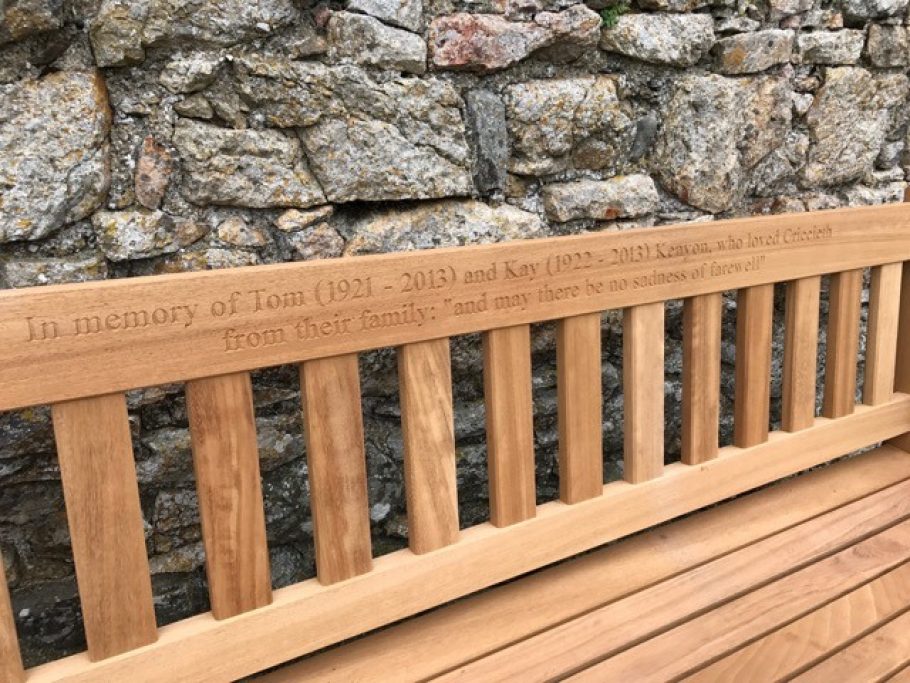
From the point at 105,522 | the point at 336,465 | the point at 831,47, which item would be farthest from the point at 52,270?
the point at 831,47

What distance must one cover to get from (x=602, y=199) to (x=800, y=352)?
539mm

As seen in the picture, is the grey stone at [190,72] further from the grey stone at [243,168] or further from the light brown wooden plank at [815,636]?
the light brown wooden plank at [815,636]

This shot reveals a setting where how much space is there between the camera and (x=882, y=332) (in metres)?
1.94

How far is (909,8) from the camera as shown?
2.21m

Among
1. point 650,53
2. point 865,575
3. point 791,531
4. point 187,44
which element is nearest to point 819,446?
point 791,531

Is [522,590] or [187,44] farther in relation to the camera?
[522,590]

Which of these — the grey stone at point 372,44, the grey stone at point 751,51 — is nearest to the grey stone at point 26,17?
the grey stone at point 372,44

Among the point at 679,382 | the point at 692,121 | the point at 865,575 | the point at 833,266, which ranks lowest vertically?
the point at 865,575

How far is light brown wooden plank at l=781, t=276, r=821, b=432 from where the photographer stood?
1.78 metres

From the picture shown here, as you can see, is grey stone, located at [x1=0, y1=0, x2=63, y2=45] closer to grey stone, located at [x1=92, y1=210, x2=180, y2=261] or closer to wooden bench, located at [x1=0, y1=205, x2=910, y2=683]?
grey stone, located at [x1=92, y1=210, x2=180, y2=261]

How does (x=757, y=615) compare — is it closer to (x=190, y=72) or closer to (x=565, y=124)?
(x=565, y=124)

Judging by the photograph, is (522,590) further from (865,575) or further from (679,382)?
(679,382)

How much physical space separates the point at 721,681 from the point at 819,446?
0.77m

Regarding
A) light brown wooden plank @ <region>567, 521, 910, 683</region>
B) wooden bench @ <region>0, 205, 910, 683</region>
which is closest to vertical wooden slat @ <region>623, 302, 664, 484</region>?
wooden bench @ <region>0, 205, 910, 683</region>
